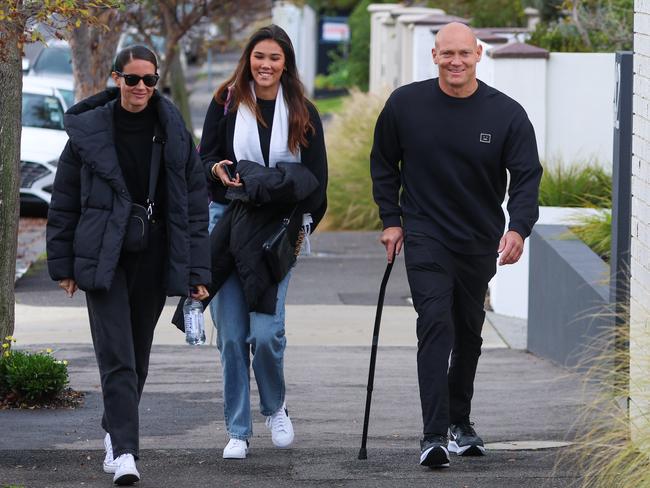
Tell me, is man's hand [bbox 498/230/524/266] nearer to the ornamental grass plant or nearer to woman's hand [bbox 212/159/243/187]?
the ornamental grass plant

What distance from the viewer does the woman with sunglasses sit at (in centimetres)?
562

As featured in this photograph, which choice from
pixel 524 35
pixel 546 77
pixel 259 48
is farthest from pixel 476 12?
pixel 259 48

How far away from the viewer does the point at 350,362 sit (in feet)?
30.1

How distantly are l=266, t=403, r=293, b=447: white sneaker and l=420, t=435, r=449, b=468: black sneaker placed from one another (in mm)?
728

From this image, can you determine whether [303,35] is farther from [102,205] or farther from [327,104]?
[102,205]

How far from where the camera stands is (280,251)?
6.16 m

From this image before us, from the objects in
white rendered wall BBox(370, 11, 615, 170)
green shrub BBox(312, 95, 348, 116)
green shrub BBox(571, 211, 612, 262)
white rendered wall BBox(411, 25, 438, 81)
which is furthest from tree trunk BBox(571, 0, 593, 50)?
green shrub BBox(312, 95, 348, 116)

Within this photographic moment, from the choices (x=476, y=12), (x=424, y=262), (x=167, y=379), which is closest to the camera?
(x=424, y=262)

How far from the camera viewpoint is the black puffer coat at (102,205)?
5602 millimetres

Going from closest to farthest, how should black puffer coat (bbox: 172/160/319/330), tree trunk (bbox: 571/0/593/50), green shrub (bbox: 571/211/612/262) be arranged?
1. black puffer coat (bbox: 172/160/319/330)
2. green shrub (bbox: 571/211/612/262)
3. tree trunk (bbox: 571/0/593/50)

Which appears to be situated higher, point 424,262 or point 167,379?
point 424,262

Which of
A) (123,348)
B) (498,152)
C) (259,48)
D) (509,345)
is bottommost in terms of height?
(509,345)

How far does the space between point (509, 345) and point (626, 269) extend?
298cm

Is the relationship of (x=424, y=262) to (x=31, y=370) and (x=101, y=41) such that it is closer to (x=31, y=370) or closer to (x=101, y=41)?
(x=31, y=370)
